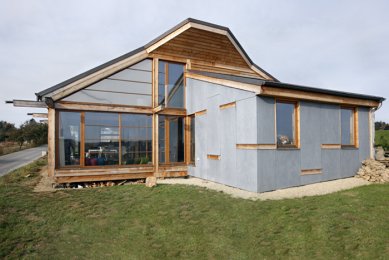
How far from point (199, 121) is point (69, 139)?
223 inches

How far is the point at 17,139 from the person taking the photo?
45469 mm

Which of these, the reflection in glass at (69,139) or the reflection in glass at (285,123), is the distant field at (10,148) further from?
the reflection in glass at (285,123)

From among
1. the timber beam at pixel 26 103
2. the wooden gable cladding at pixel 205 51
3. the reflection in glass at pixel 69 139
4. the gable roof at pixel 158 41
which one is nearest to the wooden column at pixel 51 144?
the reflection in glass at pixel 69 139

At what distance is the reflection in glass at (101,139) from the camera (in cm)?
1118

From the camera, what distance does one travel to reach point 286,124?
9.01 metres

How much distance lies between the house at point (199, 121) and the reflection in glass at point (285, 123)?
0.12 ft

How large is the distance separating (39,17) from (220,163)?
454 inches

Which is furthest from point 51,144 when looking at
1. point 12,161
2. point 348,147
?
point 12,161

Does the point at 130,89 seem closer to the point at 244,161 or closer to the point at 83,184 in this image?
the point at 83,184

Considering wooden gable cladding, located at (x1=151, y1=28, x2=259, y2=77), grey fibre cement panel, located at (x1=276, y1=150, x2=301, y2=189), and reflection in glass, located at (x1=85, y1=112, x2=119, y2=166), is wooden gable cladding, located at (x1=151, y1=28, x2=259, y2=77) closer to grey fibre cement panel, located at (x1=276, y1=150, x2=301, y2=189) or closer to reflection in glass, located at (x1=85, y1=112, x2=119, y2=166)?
reflection in glass, located at (x1=85, y1=112, x2=119, y2=166)

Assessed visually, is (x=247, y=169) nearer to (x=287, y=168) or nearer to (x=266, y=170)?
(x=266, y=170)

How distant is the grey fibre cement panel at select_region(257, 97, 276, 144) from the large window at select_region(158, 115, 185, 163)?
5.31 m

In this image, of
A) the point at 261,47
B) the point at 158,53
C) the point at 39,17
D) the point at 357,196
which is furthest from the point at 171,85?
the point at 261,47

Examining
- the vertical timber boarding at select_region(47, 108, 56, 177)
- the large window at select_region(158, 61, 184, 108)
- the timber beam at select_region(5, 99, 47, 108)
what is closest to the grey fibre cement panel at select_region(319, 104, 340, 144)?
the large window at select_region(158, 61, 184, 108)
